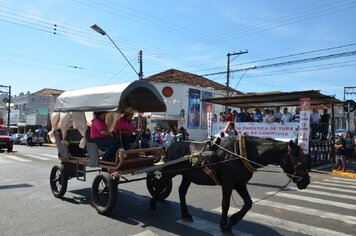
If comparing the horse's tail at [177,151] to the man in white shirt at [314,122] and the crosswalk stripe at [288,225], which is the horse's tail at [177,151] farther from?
the man in white shirt at [314,122]

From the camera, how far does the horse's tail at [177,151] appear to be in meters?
7.29

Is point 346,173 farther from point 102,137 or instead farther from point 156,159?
point 102,137

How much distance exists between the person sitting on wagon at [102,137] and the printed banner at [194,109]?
3140 cm

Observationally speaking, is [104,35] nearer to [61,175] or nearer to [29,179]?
[29,179]

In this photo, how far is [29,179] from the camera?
40.3 feet

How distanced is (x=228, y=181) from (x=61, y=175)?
177 inches

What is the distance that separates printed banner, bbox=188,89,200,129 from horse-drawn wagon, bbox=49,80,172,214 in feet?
97.4

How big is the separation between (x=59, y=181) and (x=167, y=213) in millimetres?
3099

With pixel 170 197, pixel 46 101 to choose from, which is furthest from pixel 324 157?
pixel 46 101

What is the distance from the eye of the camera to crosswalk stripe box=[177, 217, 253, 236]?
634 cm

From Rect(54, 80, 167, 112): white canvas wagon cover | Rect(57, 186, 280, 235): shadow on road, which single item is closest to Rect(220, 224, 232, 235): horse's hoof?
Rect(57, 186, 280, 235): shadow on road

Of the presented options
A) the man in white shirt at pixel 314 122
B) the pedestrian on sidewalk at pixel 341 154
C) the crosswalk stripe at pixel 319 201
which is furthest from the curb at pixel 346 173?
the crosswalk stripe at pixel 319 201

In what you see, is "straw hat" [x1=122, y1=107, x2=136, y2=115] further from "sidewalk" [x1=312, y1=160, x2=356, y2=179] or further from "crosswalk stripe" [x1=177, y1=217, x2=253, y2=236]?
"sidewalk" [x1=312, y1=160, x2=356, y2=179]

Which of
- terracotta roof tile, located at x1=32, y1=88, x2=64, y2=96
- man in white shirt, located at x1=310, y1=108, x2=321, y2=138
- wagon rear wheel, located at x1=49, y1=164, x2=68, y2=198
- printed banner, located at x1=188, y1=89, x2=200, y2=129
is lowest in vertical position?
wagon rear wheel, located at x1=49, y1=164, x2=68, y2=198
